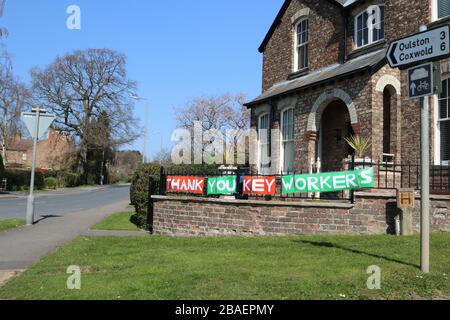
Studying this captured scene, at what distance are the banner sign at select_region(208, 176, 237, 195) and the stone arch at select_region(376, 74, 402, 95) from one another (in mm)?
5354

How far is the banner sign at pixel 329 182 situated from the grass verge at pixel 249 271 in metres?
1.36

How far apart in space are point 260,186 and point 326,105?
20.0 ft

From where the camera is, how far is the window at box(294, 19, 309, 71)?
1912cm

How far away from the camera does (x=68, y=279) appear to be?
641 cm

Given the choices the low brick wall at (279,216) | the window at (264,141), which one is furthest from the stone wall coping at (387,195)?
the window at (264,141)

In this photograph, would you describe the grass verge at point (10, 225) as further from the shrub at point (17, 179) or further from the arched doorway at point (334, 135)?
the shrub at point (17, 179)

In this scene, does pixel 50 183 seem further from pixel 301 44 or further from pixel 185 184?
pixel 185 184

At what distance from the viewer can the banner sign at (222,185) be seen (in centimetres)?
1208

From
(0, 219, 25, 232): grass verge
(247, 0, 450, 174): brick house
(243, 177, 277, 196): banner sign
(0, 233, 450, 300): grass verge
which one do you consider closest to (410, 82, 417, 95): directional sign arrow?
(0, 233, 450, 300): grass verge

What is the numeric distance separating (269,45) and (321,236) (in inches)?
530

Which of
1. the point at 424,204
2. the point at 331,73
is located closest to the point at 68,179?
the point at 331,73

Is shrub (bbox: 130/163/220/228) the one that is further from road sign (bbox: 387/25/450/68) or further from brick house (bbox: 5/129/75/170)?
brick house (bbox: 5/129/75/170)
